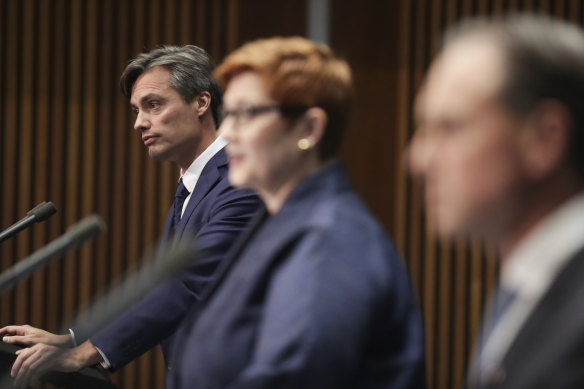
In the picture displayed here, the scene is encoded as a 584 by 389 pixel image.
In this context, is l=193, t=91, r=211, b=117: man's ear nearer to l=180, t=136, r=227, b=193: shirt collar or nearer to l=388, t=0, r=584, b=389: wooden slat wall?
l=180, t=136, r=227, b=193: shirt collar

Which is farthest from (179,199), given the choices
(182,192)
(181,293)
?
(181,293)

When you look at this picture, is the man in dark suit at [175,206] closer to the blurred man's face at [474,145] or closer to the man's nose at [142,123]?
the man's nose at [142,123]

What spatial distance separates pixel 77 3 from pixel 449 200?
4.37 meters

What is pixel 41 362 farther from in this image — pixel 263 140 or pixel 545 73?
pixel 545 73

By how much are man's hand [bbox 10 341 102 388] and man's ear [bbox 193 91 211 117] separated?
0.85m

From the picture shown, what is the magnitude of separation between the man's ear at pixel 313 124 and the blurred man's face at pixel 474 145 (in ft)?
1.52

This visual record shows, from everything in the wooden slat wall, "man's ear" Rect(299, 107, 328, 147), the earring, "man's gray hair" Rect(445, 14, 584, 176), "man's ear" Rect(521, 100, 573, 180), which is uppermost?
"man's gray hair" Rect(445, 14, 584, 176)

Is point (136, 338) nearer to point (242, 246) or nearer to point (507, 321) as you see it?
point (242, 246)

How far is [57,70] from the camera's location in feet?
16.8

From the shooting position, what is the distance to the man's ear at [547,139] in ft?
3.51

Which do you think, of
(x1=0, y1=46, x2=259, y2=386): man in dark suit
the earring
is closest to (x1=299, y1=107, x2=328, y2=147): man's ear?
the earring

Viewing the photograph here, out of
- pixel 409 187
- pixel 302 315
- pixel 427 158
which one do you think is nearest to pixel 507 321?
pixel 427 158

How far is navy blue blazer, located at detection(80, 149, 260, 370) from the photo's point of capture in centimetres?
245

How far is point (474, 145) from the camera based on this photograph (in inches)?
43.9
